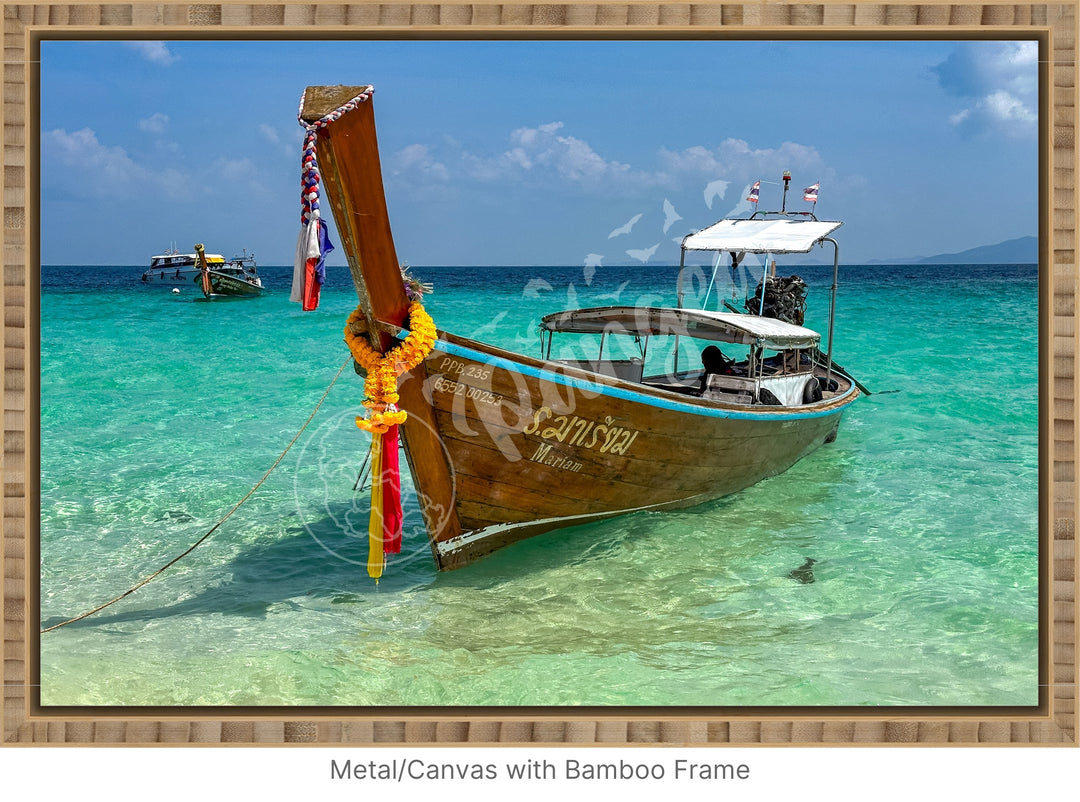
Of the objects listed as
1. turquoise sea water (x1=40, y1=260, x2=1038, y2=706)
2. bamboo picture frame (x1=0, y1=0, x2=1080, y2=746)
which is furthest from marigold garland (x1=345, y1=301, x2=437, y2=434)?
bamboo picture frame (x1=0, y1=0, x2=1080, y2=746)

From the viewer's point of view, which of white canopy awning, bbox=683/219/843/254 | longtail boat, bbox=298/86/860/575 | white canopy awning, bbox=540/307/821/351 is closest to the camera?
longtail boat, bbox=298/86/860/575

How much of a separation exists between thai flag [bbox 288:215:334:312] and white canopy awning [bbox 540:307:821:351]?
13.4ft

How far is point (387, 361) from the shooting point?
16.6ft

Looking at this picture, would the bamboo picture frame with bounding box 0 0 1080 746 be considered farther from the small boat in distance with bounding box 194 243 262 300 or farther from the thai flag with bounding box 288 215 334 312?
the small boat in distance with bounding box 194 243 262 300

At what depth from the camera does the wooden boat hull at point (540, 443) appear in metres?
5.46

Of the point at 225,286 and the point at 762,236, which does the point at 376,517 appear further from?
the point at 225,286

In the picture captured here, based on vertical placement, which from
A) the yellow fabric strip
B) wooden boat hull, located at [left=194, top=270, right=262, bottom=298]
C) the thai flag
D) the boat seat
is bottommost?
the yellow fabric strip

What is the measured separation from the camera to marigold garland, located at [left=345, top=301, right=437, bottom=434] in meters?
5.04

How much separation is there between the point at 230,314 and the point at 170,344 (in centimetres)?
716

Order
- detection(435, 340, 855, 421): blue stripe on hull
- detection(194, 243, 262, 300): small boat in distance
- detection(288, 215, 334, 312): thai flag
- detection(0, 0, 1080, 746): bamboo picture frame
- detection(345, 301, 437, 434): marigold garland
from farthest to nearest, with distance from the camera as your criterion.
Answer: detection(194, 243, 262, 300): small boat in distance, detection(435, 340, 855, 421): blue stripe on hull, detection(345, 301, 437, 434): marigold garland, detection(288, 215, 334, 312): thai flag, detection(0, 0, 1080, 746): bamboo picture frame

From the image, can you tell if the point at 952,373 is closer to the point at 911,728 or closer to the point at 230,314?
the point at 911,728

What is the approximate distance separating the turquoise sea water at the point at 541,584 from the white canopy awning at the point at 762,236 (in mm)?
2568

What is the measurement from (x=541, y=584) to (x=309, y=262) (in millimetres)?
3030

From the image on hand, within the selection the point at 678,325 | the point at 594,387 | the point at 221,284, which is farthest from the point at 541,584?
the point at 221,284
